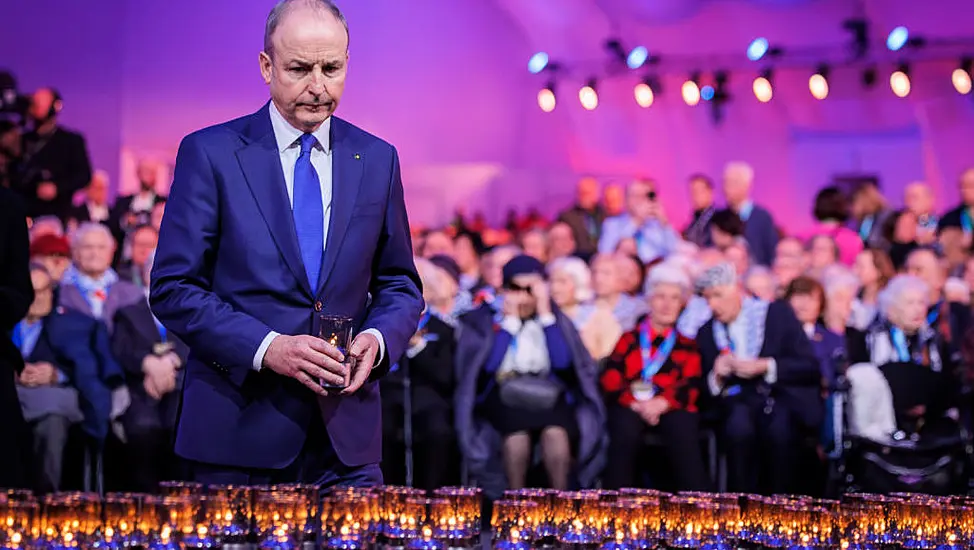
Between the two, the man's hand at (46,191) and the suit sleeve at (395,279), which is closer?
the suit sleeve at (395,279)

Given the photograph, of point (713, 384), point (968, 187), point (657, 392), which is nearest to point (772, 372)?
point (713, 384)

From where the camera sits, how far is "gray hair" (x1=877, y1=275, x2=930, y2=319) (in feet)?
24.1

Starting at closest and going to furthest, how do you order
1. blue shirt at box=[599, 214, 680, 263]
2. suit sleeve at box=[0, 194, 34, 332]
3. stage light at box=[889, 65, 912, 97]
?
suit sleeve at box=[0, 194, 34, 332], blue shirt at box=[599, 214, 680, 263], stage light at box=[889, 65, 912, 97]

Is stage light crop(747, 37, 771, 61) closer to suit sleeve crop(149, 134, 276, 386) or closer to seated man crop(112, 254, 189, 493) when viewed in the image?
seated man crop(112, 254, 189, 493)

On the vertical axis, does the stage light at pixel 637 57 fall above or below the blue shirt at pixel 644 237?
above

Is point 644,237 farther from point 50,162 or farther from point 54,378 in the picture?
point 54,378

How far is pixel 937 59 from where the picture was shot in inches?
506

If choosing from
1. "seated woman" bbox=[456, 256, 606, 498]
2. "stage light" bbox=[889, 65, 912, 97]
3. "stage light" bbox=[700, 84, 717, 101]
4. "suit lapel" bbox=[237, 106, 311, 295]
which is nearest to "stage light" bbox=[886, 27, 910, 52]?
"stage light" bbox=[889, 65, 912, 97]

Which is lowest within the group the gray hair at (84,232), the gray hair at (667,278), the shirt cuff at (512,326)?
the shirt cuff at (512,326)

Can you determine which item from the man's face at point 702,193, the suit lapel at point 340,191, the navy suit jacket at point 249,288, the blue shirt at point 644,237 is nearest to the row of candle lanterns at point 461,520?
the navy suit jacket at point 249,288

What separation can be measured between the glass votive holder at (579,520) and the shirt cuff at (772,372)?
14.2 feet

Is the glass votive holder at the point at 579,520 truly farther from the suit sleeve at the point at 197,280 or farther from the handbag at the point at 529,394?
the handbag at the point at 529,394

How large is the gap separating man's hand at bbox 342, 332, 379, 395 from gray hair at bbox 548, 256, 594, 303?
4.96 metres

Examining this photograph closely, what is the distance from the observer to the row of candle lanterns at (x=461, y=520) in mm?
2750
